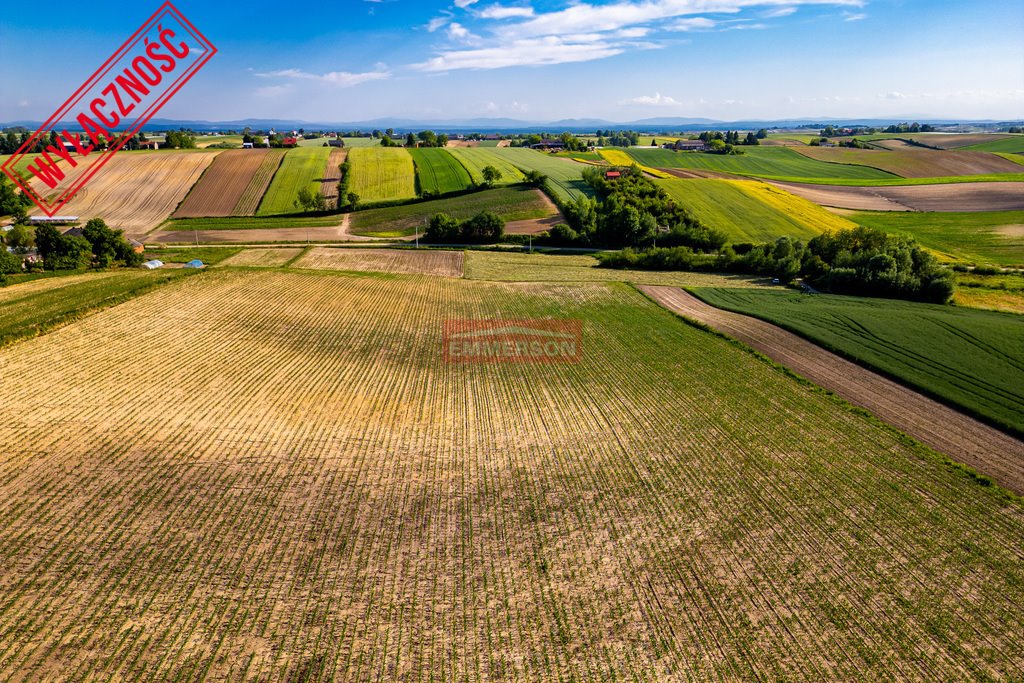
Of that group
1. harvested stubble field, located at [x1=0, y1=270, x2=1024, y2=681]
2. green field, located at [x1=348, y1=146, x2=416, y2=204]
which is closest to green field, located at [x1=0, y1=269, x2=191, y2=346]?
harvested stubble field, located at [x1=0, y1=270, x2=1024, y2=681]

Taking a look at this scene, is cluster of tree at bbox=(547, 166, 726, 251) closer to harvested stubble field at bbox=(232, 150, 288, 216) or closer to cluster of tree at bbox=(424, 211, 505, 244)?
cluster of tree at bbox=(424, 211, 505, 244)

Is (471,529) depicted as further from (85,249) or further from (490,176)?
(490,176)

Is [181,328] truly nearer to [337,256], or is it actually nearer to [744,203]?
[337,256]

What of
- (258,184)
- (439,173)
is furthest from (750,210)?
(258,184)

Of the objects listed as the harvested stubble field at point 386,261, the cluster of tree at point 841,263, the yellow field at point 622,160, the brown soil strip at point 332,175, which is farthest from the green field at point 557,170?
the brown soil strip at point 332,175

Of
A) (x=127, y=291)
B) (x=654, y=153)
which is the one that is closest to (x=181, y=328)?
(x=127, y=291)

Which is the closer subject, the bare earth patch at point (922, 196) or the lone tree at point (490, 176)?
the bare earth patch at point (922, 196)

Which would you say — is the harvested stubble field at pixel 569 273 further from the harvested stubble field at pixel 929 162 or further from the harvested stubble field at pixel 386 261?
the harvested stubble field at pixel 929 162
